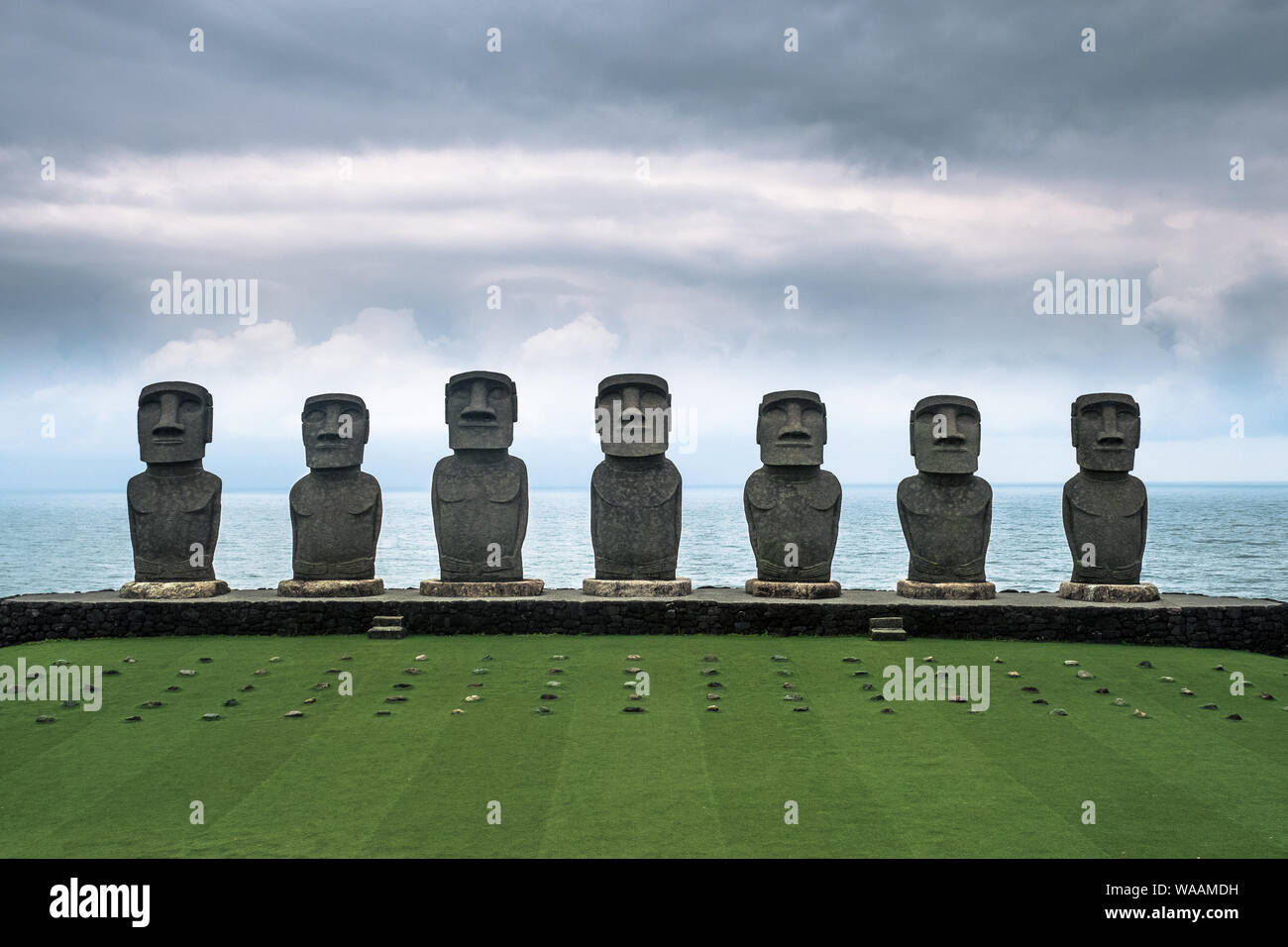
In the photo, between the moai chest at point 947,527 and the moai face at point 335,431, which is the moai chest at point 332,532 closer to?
the moai face at point 335,431

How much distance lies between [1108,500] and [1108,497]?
45mm

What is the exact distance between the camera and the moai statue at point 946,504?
1664 centimetres

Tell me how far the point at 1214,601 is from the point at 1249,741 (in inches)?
246

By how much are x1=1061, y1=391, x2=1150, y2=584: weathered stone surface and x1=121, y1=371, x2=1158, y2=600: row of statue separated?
2 centimetres

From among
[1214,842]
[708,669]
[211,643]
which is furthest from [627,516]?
[1214,842]

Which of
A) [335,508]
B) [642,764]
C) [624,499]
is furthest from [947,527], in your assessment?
[335,508]

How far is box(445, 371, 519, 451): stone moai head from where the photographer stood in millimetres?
16875

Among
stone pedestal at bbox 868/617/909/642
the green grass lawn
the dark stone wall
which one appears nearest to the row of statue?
the dark stone wall

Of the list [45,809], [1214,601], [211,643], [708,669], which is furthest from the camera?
[1214,601]

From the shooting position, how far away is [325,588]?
1661 centimetres

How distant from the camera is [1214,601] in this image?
1644cm

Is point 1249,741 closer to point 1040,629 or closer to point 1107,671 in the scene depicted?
point 1107,671

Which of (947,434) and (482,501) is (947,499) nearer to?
A: (947,434)

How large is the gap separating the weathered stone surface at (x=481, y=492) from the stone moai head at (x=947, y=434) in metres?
5.74
